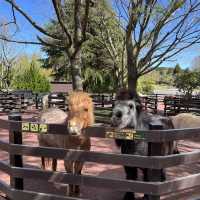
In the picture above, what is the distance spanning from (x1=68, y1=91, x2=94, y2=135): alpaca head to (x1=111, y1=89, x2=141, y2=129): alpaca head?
344 millimetres

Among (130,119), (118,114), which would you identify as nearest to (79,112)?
(118,114)

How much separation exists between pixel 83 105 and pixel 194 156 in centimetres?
147

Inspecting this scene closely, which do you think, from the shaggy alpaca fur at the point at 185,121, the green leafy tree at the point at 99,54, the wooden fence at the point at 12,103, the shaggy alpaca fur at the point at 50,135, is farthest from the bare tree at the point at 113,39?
the shaggy alpaca fur at the point at 50,135

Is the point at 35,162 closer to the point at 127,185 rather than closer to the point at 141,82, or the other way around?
the point at 127,185

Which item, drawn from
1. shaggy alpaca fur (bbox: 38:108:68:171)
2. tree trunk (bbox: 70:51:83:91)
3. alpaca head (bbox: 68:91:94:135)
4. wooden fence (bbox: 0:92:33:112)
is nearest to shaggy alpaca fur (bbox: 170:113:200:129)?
tree trunk (bbox: 70:51:83:91)

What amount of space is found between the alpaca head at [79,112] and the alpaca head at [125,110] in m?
0.34

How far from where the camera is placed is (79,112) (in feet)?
15.7

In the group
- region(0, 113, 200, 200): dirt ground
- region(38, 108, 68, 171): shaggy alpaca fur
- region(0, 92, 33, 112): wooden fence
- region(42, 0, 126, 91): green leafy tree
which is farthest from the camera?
region(0, 92, 33, 112): wooden fence

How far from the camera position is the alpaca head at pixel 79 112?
4516 mm

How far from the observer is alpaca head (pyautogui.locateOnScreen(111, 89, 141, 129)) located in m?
4.66

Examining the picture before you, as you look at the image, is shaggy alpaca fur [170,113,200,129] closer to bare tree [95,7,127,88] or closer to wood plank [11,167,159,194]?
bare tree [95,7,127,88]

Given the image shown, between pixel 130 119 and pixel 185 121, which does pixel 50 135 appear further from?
pixel 185 121

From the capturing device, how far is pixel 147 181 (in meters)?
4.25

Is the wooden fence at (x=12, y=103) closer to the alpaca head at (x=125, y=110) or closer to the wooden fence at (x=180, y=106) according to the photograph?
the wooden fence at (x=180, y=106)
